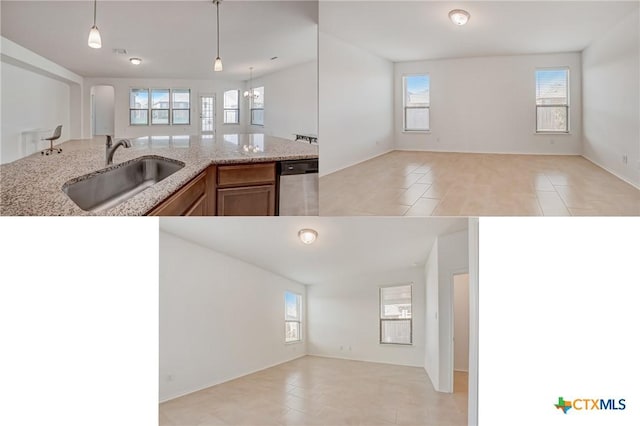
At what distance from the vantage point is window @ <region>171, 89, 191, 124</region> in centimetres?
168

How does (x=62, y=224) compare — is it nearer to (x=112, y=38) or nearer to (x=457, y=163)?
(x=112, y=38)

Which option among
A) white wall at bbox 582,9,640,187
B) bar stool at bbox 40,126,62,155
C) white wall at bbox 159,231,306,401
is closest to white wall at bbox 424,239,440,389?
white wall at bbox 159,231,306,401

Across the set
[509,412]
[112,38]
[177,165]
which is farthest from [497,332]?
[112,38]

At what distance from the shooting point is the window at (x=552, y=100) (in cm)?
130

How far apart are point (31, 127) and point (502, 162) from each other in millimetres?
1485

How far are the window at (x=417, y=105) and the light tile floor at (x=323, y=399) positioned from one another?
6.17 feet

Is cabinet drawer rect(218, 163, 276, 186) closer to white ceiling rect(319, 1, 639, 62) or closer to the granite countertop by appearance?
the granite countertop

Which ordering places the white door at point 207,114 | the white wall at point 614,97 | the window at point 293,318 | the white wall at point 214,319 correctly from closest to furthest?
the white wall at point 614,97, the white door at point 207,114, the white wall at point 214,319, the window at point 293,318

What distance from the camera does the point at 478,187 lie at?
Result: 1.44 m

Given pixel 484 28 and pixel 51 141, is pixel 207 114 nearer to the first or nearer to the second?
pixel 51 141

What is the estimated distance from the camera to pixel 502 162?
1.32 metres

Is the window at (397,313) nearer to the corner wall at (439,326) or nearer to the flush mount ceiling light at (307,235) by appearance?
the corner wall at (439,326)

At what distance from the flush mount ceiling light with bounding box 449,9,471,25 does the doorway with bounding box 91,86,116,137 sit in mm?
Result: 1065

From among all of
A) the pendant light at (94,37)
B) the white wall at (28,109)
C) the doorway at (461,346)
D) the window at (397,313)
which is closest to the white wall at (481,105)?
the pendant light at (94,37)
